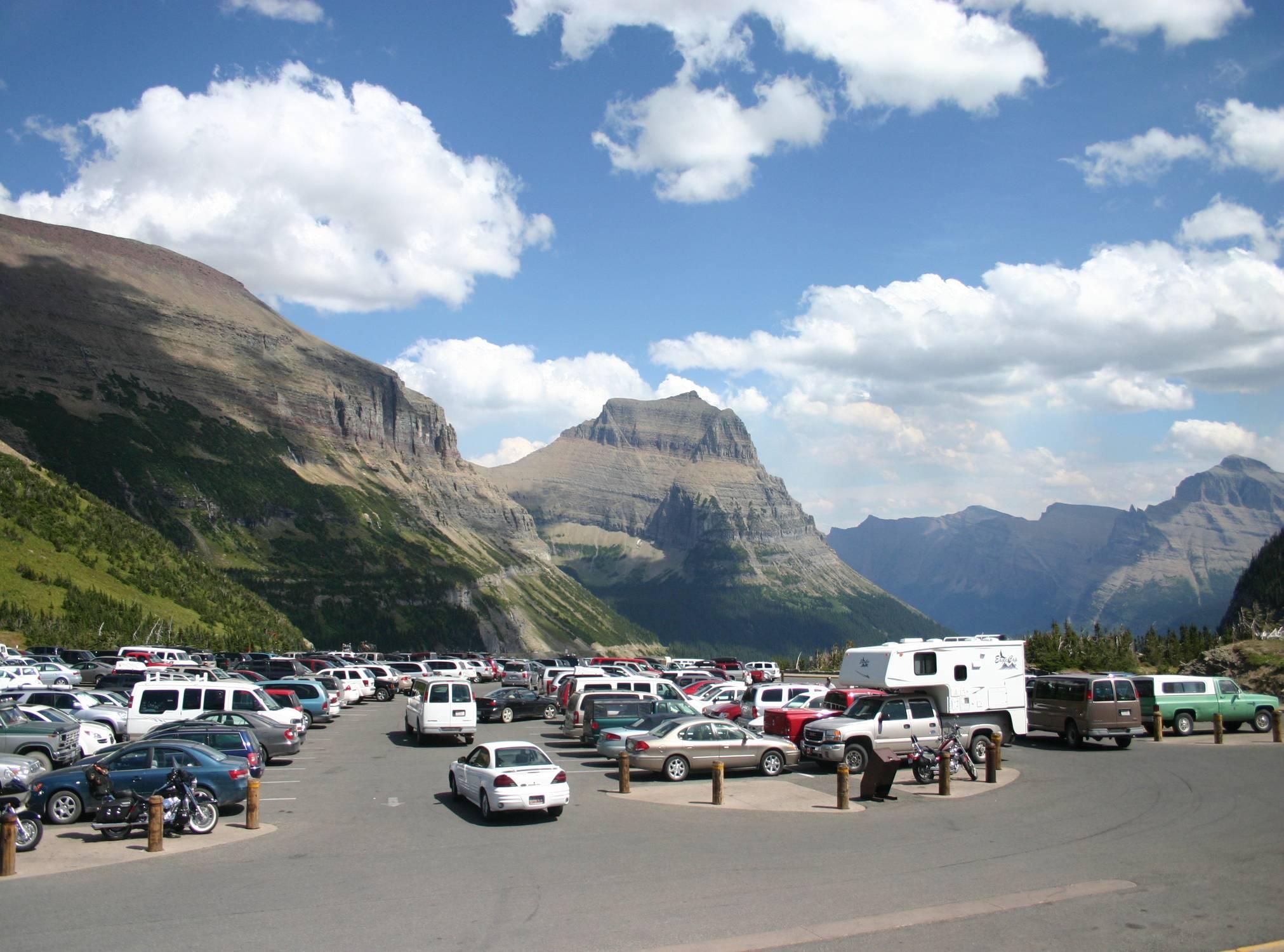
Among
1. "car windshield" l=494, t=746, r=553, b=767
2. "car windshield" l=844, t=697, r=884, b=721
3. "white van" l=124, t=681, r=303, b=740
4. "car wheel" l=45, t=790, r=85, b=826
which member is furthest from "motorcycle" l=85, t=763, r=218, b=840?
"car windshield" l=844, t=697, r=884, b=721

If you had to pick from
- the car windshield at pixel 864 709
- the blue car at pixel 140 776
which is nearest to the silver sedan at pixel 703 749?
the car windshield at pixel 864 709

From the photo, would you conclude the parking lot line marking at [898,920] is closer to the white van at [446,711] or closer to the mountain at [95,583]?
the white van at [446,711]

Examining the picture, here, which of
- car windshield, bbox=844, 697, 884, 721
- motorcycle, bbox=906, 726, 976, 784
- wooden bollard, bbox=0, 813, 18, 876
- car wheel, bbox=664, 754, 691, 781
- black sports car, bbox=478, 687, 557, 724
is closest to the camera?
wooden bollard, bbox=0, 813, 18, 876

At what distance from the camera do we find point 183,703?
→ 28.4m

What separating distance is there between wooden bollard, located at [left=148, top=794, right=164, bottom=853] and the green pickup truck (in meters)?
30.9

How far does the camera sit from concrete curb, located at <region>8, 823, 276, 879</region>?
609 inches

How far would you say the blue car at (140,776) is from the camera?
60.7 ft

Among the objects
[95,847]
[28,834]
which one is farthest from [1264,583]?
[28,834]

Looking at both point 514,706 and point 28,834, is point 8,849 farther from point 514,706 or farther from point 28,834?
point 514,706

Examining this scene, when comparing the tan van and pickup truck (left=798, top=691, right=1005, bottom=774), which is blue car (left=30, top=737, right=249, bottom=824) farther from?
the tan van

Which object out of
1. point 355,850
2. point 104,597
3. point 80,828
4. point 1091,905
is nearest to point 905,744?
point 1091,905

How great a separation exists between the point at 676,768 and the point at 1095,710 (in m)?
14.3

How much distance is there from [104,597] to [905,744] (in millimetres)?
77241

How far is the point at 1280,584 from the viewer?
14350 cm
